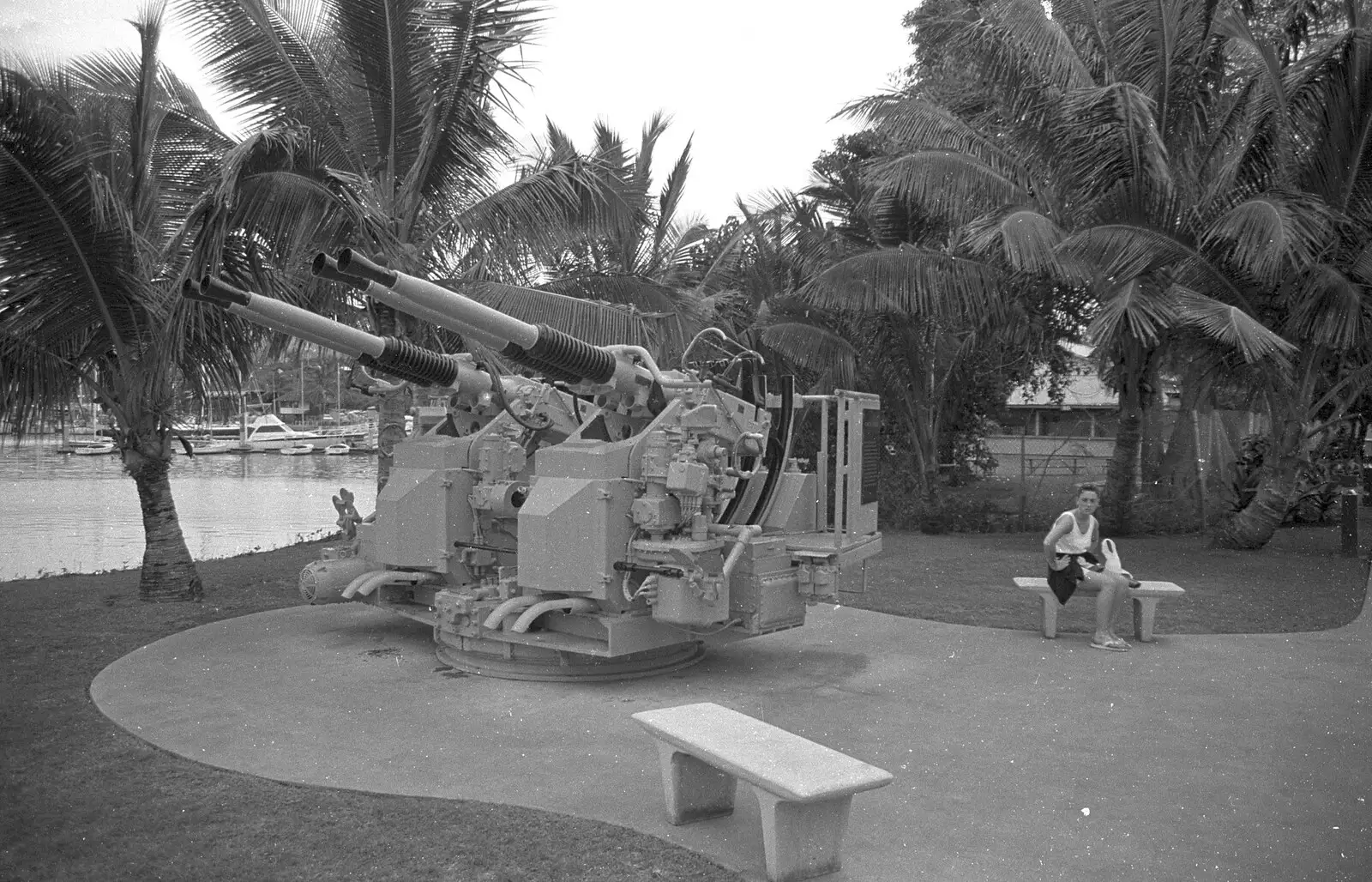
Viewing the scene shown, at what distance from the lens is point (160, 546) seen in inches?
403

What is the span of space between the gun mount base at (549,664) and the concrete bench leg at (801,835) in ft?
10.1

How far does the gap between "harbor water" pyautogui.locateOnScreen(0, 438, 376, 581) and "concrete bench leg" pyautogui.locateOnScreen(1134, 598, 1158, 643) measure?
7549 mm

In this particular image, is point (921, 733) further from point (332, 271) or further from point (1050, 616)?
point (332, 271)

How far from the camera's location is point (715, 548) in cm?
728

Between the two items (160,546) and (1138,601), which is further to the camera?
(160,546)

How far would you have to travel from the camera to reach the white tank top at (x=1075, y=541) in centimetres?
861

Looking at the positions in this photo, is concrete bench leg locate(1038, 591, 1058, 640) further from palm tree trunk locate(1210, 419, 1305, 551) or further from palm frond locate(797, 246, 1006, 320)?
palm frond locate(797, 246, 1006, 320)

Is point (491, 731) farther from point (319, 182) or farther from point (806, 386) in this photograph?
point (806, 386)

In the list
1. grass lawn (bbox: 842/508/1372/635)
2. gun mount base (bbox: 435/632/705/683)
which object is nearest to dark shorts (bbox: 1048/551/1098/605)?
grass lawn (bbox: 842/508/1372/635)

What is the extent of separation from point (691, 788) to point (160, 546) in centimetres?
699

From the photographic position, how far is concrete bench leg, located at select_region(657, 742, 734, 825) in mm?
4863

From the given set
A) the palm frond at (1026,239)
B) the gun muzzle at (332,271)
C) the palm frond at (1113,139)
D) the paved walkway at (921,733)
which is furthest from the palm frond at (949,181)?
the gun muzzle at (332,271)

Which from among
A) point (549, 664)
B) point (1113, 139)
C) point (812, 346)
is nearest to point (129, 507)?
point (812, 346)

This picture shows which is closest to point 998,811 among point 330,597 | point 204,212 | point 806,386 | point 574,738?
point 574,738
